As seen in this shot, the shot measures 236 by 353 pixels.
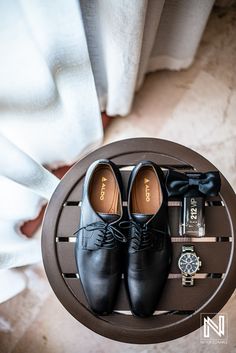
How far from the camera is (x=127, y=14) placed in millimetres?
809

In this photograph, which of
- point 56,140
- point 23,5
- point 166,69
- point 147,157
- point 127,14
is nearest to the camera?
point 23,5

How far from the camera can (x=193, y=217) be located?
2.90 feet

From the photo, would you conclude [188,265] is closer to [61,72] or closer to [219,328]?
[219,328]

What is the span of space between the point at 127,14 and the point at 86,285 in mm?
536

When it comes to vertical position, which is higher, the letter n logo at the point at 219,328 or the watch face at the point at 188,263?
the watch face at the point at 188,263

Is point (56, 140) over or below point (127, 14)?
below

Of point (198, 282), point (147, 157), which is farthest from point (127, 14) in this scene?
point (198, 282)

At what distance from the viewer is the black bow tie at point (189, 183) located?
2.88 ft

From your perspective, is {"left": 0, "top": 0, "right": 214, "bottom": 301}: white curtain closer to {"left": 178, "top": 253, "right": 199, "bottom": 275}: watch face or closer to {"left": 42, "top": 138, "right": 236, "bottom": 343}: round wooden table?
{"left": 42, "top": 138, "right": 236, "bottom": 343}: round wooden table

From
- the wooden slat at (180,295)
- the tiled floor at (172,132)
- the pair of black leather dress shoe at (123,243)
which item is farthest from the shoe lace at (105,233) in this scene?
the tiled floor at (172,132)

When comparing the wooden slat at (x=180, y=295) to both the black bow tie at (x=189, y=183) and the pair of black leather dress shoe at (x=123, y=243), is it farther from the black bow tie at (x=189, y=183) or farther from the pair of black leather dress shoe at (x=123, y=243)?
the black bow tie at (x=189, y=183)

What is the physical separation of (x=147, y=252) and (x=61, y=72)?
15.8 inches

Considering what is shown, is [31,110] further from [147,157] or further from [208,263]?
[208,263]

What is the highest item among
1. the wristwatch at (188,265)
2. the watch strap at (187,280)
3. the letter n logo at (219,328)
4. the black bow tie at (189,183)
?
the black bow tie at (189,183)
